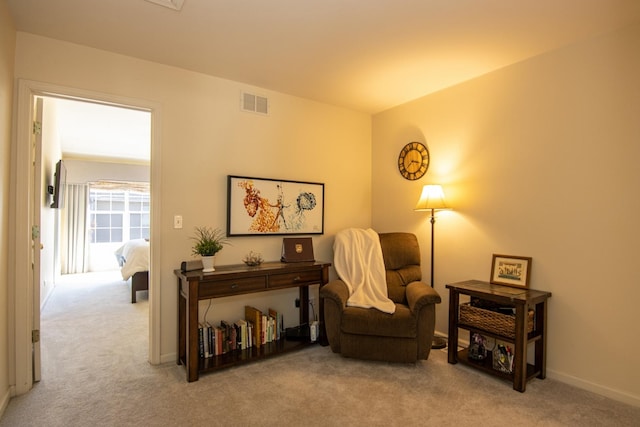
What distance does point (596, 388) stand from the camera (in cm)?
233

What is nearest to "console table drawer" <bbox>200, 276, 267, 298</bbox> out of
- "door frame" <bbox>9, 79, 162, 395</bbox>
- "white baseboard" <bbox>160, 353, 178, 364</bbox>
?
"white baseboard" <bbox>160, 353, 178, 364</bbox>

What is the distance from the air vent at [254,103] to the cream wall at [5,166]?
1.59 metres

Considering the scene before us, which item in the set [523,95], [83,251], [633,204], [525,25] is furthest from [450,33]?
[83,251]

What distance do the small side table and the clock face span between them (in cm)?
123

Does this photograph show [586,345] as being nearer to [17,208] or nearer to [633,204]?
[633,204]

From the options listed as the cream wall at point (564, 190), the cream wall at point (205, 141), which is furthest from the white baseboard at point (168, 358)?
the cream wall at point (564, 190)

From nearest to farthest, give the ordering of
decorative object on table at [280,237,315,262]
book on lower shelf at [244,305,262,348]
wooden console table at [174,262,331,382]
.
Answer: wooden console table at [174,262,331,382]
book on lower shelf at [244,305,262,348]
decorative object on table at [280,237,315,262]

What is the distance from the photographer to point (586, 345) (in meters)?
2.39

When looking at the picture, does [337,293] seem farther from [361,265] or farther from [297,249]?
[297,249]

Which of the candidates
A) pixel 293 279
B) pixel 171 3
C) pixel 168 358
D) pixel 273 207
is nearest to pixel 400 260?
pixel 293 279

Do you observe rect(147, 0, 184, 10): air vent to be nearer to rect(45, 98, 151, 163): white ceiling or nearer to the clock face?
rect(45, 98, 151, 163): white ceiling

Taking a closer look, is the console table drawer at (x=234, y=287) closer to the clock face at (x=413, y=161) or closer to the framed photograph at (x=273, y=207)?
the framed photograph at (x=273, y=207)

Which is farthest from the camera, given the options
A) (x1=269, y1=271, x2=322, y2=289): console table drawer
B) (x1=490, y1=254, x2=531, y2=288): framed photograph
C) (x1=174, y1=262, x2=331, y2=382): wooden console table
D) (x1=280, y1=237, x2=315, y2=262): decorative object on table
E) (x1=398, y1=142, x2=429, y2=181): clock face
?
(x1=398, y1=142, x2=429, y2=181): clock face

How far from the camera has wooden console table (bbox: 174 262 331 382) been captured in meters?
2.49
